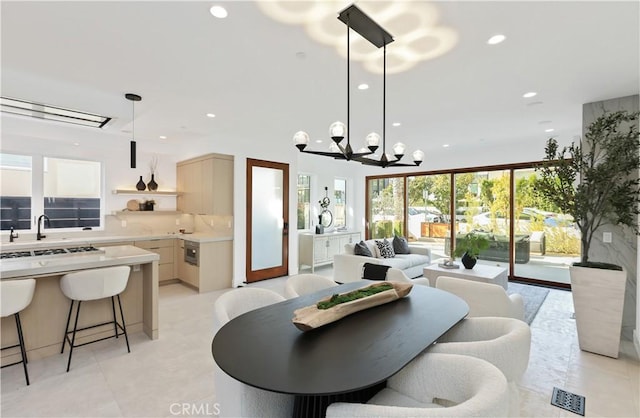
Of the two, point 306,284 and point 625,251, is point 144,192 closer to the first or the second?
point 306,284

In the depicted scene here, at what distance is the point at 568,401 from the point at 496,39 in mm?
2769

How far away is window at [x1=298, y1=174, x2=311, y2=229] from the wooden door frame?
108 cm

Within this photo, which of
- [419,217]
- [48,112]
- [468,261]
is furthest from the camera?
[419,217]

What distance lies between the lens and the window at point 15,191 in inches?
178

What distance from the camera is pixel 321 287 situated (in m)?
2.67

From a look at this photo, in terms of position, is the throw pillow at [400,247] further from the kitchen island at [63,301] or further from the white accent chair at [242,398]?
the white accent chair at [242,398]

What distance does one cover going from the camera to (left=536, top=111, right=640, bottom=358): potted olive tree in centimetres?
294

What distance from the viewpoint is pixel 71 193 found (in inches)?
202

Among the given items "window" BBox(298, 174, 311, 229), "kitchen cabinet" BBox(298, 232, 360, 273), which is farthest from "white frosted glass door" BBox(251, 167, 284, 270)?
"window" BBox(298, 174, 311, 229)

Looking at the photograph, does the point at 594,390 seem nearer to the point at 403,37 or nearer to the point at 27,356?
the point at 403,37

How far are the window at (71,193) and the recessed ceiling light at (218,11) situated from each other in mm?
4748

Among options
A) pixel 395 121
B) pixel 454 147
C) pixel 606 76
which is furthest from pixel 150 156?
pixel 606 76

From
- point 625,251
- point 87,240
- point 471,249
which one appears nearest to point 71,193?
point 87,240

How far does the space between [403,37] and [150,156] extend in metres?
5.29
